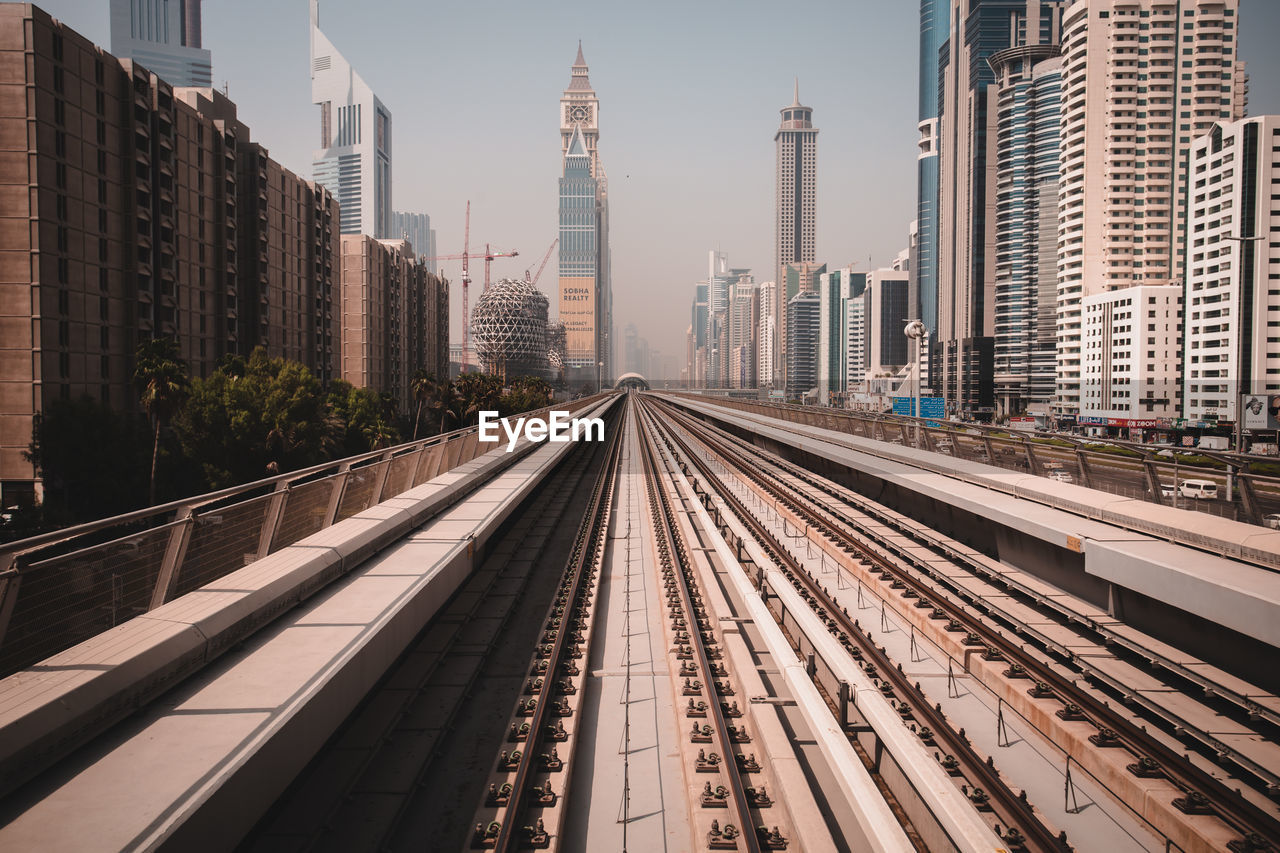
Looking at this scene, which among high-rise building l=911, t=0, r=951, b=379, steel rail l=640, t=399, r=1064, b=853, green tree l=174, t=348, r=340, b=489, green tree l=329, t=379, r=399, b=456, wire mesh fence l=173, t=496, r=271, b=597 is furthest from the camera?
high-rise building l=911, t=0, r=951, b=379

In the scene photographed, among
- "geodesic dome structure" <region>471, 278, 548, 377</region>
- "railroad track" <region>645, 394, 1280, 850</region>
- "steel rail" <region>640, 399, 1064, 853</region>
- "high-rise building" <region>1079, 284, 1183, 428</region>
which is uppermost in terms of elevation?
"geodesic dome structure" <region>471, 278, 548, 377</region>

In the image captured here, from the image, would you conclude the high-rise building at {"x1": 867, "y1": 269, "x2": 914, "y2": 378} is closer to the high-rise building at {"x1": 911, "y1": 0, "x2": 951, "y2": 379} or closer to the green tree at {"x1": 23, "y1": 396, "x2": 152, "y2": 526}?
the high-rise building at {"x1": 911, "y1": 0, "x2": 951, "y2": 379}

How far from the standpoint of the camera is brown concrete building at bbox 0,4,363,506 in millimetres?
29594

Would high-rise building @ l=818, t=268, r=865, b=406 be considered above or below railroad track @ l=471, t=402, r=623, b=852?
above

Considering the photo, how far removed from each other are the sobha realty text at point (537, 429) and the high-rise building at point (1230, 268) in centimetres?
4588

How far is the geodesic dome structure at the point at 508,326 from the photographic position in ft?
418

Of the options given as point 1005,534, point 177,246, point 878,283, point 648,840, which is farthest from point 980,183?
point 648,840

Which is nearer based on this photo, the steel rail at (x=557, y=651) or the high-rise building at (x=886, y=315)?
the steel rail at (x=557, y=651)

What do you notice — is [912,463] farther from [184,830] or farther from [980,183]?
[980,183]

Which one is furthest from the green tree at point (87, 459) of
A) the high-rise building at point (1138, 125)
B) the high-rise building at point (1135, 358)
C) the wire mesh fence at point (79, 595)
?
→ the high-rise building at point (1138, 125)

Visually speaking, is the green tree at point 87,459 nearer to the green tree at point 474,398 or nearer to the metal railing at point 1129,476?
the green tree at point 474,398

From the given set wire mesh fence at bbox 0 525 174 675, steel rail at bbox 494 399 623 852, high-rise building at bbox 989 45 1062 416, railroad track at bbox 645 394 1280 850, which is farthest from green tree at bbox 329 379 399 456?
high-rise building at bbox 989 45 1062 416

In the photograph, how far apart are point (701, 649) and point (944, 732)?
10.0 feet

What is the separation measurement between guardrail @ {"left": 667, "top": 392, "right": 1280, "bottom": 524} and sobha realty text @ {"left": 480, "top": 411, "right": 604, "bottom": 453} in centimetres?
1161
